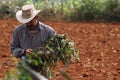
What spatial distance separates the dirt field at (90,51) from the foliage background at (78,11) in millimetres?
1208

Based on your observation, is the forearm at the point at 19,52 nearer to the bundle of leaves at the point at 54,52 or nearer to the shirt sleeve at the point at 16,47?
the shirt sleeve at the point at 16,47

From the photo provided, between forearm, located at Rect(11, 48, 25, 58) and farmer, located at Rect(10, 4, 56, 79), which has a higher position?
farmer, located at Rect(10, 4, 56, 79)

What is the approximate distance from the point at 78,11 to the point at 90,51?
756 centimetres

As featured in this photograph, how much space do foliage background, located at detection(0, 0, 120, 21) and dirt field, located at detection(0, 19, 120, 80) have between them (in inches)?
47.6

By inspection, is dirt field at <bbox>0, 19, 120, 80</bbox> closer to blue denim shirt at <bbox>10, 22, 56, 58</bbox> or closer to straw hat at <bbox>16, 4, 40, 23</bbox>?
blue denim shirt at <bbox>10, 22, 56, 58</bbox>

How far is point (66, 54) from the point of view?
197 inches

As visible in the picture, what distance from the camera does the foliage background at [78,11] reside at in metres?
18.0

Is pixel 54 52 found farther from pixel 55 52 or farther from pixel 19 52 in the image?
pixel 19 52

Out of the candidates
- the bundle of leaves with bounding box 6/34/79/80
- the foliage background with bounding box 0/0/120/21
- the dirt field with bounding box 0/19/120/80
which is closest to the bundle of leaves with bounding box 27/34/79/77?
the bundle of leaves with bounding box 6/34/79/80

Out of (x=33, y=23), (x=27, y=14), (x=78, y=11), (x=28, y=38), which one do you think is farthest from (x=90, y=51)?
(x=78, y=11)

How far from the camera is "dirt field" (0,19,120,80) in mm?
8344

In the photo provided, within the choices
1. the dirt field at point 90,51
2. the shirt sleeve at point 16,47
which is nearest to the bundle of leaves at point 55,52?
the shirt sleeve at point 16,47

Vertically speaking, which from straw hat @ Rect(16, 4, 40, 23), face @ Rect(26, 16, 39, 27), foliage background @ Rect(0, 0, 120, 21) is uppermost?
straw hat @ Rect(16, 4, 40, 23)

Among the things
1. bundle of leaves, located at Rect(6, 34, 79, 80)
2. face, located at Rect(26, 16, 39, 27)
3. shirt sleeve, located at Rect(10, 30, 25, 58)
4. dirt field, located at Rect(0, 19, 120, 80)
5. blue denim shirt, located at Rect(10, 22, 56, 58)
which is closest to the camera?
bundle of leaves, located at Rect(6, 34, 79, 80)
